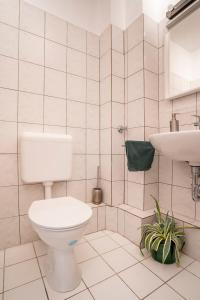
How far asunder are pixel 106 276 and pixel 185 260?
55cm

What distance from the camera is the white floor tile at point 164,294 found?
84 cm

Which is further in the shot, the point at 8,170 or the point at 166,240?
the point at 8,170

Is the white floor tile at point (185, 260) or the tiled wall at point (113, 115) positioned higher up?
the tiled wall at point (113, 115)

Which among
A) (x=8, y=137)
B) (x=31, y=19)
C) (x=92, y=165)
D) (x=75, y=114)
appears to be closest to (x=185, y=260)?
(x=92, y=165)

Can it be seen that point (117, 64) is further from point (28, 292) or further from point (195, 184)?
point (28, 292)

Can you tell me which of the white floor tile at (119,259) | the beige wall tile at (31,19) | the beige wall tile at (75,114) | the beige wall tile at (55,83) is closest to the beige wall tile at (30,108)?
the beige wall tile at (55,83)

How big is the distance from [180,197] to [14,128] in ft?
4.49

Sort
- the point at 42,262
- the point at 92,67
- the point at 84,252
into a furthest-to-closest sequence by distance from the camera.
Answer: the point at 92,67
the point at 84,252
the point at 42,262

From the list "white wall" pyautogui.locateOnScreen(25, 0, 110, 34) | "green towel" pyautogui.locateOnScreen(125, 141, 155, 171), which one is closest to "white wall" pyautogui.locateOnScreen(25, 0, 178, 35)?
"white wall" pyautogui.locateOnScreen(25, 0, 110, 34)

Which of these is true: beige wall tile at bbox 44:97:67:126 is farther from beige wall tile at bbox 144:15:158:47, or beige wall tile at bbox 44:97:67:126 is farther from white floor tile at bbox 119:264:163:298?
white floor tile at bbox 119:264:163:298

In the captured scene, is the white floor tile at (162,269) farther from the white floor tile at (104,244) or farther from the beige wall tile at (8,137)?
the beige wall tile at (8,137)

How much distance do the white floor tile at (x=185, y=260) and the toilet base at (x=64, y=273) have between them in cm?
67

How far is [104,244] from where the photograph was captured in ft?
4.35

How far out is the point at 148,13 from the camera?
143 centimetres
